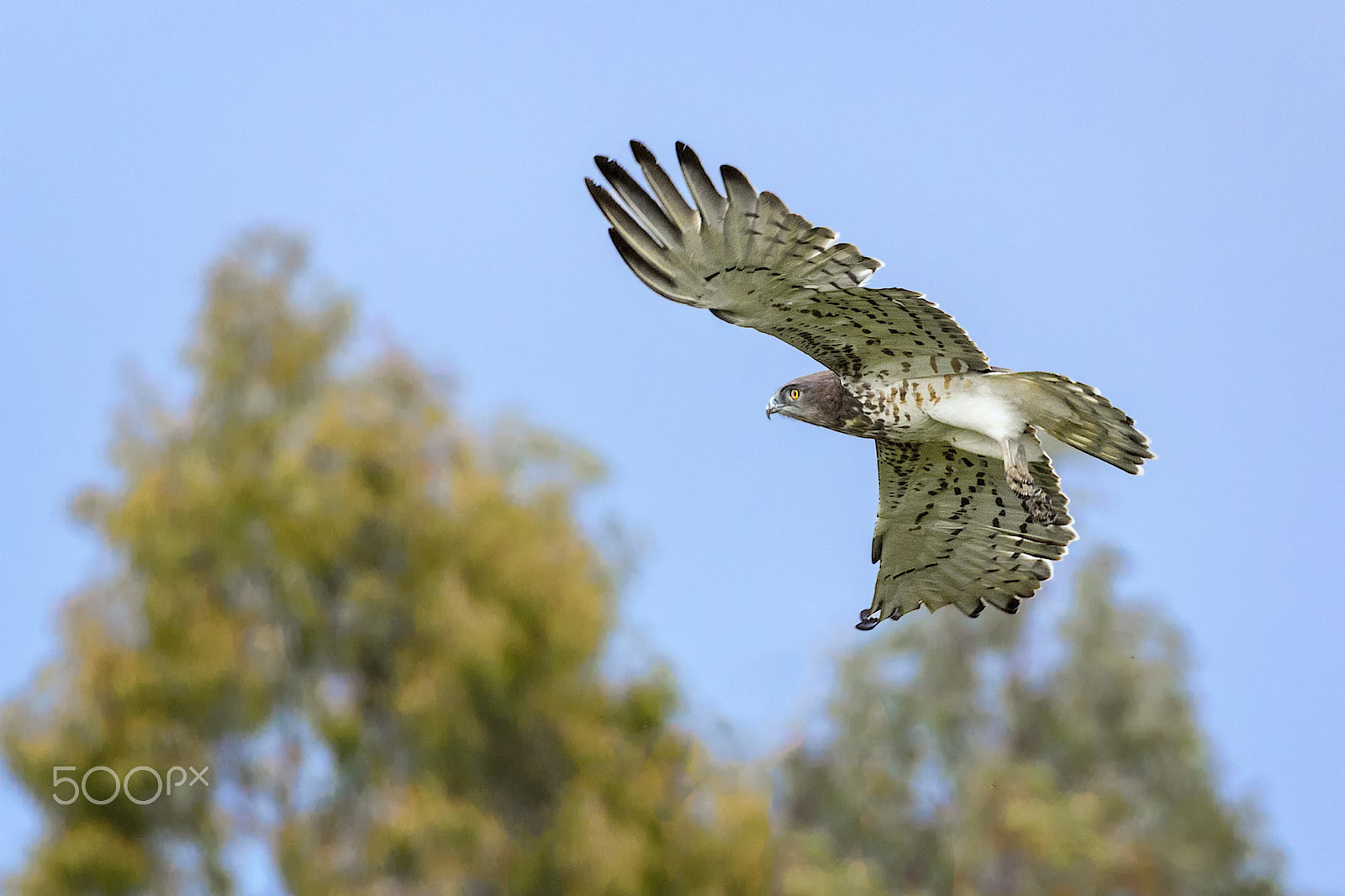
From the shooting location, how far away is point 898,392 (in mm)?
6902

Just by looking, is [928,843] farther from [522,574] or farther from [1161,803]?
[522,574]

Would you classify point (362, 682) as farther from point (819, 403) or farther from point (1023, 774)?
point (819, 403)

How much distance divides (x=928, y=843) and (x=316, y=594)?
32.1ft

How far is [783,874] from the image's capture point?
2086cm

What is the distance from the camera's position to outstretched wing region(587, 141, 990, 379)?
19.7ft

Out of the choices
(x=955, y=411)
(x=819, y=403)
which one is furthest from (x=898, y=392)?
(x=819, y=403)

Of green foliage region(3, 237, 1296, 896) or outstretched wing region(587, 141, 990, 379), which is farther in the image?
green foliage region(3, 237, 1296, 896)

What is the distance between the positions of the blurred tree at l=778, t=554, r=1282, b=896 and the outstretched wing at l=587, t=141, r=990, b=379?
50.7 ft

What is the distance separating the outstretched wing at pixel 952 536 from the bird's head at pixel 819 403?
1.53 feet

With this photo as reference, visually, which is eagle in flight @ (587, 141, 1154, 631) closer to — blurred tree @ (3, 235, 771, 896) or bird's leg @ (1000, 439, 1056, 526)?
bird's leg @ (1000, 439, 1056, 526)

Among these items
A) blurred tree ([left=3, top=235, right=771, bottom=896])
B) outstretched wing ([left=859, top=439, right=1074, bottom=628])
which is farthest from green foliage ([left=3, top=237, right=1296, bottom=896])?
outstretched wing ([left=859, top=439, right=1074, bottom=628])

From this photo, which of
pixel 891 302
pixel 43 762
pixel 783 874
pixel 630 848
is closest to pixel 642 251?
pixel 891 302

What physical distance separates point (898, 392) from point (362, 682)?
1329 cm

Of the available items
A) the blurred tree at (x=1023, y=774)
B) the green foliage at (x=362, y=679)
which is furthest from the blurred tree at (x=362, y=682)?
the blurred tree at (x=1023, y=774)
